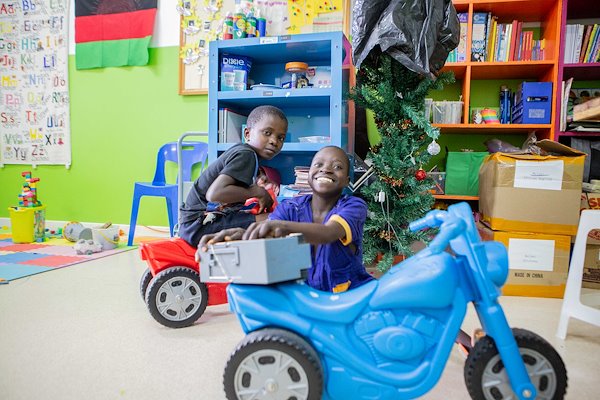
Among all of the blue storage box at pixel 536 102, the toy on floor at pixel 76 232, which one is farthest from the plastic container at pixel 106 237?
the blue storage box at pixel 536 102

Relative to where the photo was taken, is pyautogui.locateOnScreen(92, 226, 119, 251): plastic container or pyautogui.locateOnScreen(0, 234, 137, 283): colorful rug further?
pyautogui.locateOnScreen(92, 226, 119, 251): plastic container

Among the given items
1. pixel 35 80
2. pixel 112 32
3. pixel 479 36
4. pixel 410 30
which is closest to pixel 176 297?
pixel 410 30

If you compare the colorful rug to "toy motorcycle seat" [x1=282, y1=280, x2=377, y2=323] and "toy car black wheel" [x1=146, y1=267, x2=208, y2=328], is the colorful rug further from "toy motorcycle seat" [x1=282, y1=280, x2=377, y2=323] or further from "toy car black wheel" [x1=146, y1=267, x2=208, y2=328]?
"toy motorcycle seat" [x1=282, y1=280, x2=377, y2=323]

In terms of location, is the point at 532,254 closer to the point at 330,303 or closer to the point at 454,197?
the point at 454,197

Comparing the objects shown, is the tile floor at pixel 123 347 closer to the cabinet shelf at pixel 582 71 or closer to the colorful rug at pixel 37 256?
the colorful rug at pixel 37 256

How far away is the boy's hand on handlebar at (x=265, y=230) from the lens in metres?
0.95

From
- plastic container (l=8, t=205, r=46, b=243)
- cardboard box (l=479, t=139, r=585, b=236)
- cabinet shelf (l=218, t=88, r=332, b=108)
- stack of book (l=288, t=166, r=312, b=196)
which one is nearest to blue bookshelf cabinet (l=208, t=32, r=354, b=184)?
cabinet shelf (l=218, t=88, r=332, b=108)

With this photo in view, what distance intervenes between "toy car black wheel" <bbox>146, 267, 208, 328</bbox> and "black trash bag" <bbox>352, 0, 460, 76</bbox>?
145 centimetres

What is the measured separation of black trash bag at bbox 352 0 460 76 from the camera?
6.72ft

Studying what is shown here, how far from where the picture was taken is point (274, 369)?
87cm

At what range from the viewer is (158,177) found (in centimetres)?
347

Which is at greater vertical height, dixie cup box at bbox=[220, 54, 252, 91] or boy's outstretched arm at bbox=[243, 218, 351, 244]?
dixie cup box at bbox=[220, 54, 252, 91]

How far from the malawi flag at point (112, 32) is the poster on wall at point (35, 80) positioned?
21 centimetres

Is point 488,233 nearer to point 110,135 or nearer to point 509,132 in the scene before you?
point 509,132
